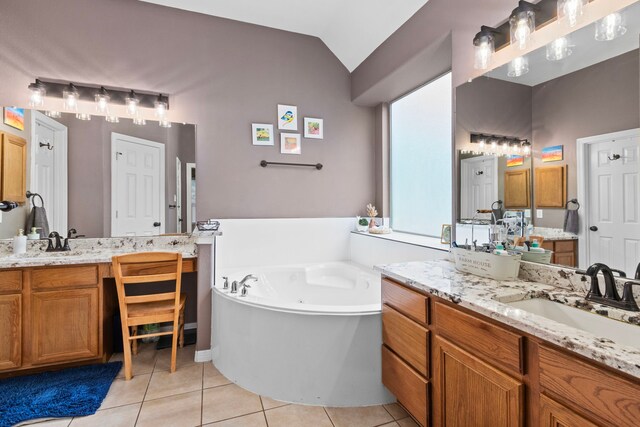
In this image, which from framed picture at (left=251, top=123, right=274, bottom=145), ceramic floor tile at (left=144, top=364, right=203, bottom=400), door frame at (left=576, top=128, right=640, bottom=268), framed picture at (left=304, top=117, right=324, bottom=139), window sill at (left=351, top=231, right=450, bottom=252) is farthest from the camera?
framed picture at (left=304, top=117, right=324, bottom=139)

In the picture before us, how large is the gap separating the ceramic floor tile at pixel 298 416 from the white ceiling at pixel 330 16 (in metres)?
2.95

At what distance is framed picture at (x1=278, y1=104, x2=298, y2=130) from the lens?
3229 mm

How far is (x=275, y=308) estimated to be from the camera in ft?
6.26

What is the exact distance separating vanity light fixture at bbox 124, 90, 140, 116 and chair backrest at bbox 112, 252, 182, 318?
1397mm

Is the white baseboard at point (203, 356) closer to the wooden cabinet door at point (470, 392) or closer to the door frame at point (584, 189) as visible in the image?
the wooden cabinet door at point (470, 392)

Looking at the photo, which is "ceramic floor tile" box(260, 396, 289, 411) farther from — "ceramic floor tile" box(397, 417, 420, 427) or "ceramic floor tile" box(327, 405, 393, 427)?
→ "ceramic floor tile" box(397, 417, 420, 427)

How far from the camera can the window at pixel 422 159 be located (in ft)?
9.00

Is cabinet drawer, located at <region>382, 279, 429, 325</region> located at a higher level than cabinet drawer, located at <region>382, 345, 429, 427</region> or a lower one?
higher

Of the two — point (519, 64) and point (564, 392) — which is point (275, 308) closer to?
point (564, 392)

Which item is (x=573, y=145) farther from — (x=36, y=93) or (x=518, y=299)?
(x=36, y=93)

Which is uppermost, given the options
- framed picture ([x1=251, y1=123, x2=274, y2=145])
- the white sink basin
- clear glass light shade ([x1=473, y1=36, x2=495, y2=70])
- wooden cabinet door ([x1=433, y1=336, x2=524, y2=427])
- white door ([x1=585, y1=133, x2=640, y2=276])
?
clear glass light shade ([x1=473, y1=36, x2=495, y2=70])

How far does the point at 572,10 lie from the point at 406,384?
1937mm

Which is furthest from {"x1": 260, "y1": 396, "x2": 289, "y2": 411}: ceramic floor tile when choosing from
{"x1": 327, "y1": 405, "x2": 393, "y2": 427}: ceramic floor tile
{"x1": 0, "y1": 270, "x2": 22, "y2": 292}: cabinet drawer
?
{"x1": 0, "y1": 270, "x2": 22, "y2": 292}: cabinet drawer

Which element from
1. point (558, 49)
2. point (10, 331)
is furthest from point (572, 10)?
point (10, 331)
